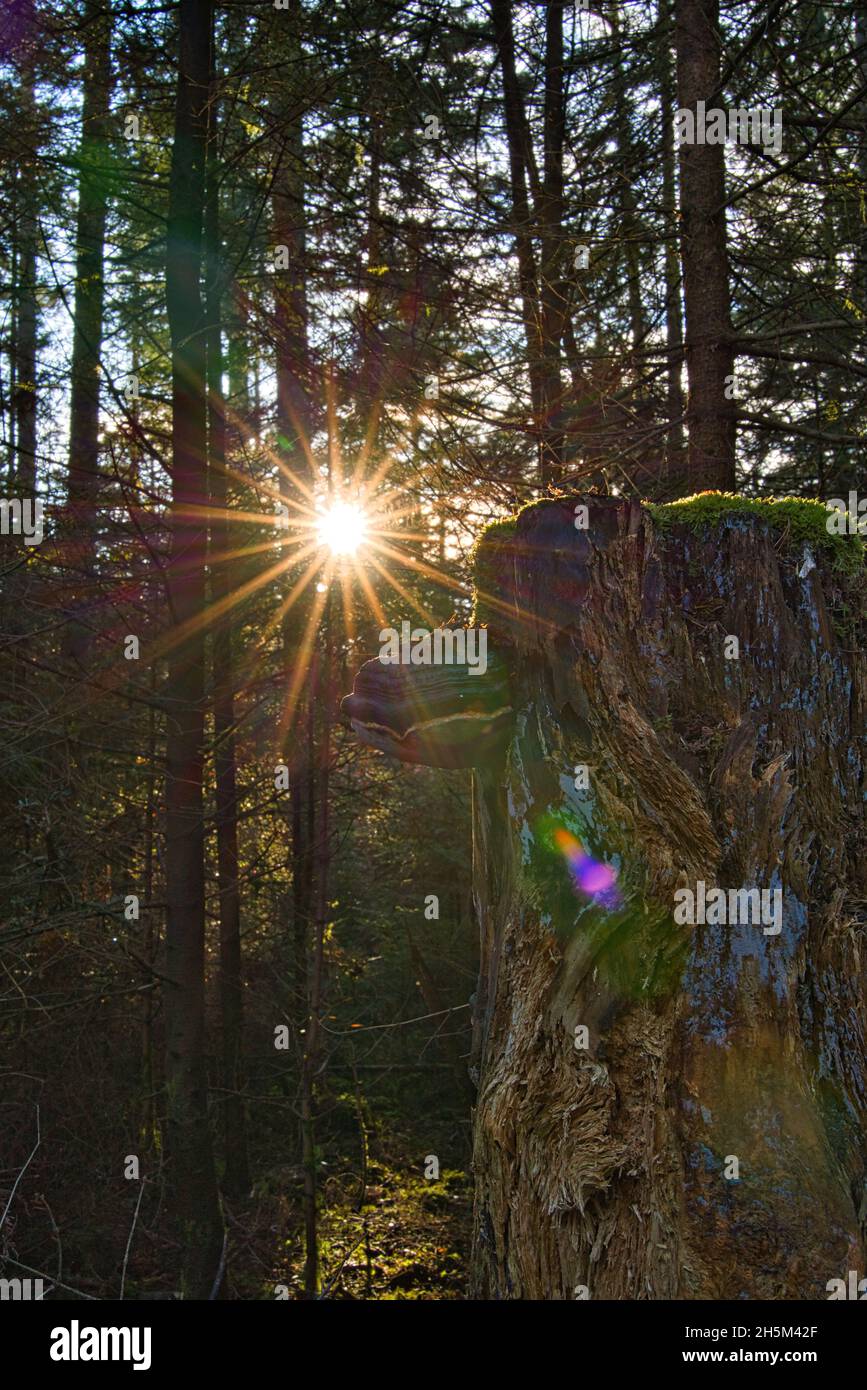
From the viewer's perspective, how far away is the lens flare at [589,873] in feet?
10.9

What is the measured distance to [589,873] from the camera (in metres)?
3.35

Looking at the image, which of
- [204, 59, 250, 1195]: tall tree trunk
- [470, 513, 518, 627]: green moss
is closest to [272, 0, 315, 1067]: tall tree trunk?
[204, 59, 250, 1195]: tall tree trunk

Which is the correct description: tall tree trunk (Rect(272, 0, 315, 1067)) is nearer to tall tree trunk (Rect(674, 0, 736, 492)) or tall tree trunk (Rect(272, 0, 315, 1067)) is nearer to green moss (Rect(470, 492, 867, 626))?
tall tree trunk (Rect(674, 0, 736, 492))

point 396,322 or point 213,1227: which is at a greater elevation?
point 396,322

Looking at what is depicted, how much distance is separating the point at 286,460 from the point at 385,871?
4833 mm

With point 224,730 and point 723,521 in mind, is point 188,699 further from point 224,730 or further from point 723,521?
point 723,521

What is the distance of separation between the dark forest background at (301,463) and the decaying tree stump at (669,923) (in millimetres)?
2793

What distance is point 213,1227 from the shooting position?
6988mm

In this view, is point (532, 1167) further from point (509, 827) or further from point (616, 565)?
point (616, 565)

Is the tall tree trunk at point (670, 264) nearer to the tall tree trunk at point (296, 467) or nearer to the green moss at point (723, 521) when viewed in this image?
the tall tree trunk at point (296, 467)

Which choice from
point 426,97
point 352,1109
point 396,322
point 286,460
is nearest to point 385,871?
point 352,1109

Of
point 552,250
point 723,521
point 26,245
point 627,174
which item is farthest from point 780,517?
point 26,245

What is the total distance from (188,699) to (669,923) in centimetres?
473

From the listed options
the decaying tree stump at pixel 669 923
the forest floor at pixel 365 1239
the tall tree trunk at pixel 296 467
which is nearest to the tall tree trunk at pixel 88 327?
the tall tree trunk at pixel 296 467
